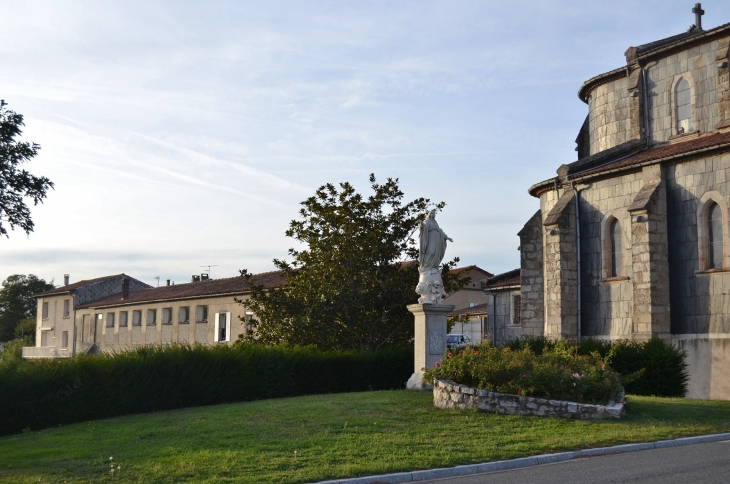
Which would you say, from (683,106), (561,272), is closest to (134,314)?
(561,272)

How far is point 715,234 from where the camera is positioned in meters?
21.9

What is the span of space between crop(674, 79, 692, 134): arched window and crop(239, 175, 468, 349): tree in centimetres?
804

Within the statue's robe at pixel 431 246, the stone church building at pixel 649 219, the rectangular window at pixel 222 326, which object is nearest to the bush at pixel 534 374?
the statue's robe at pixel 431 246

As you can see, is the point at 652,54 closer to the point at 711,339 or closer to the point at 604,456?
the point at 711,339

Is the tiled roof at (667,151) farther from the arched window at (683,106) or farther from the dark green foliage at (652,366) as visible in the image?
the dark green foliage at (652,366)

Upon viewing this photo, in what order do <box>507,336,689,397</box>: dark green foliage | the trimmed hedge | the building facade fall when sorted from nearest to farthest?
the trimmed hedge, <box>507,336,689,397</box>: dark green foliage, the building facade

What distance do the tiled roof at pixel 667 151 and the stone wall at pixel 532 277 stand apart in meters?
2.67

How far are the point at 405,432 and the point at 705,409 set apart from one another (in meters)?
6.38

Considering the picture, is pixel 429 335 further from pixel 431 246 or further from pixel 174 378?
pixel 174 378

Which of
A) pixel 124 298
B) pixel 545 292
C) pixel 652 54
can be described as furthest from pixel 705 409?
pixel 124 298

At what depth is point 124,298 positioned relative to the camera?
59.3 meters

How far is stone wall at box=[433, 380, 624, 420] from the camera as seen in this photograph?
1373 centimetres

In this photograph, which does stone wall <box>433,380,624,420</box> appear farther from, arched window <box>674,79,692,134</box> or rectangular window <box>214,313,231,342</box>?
rectangular window <box>214,313,231,342</box>

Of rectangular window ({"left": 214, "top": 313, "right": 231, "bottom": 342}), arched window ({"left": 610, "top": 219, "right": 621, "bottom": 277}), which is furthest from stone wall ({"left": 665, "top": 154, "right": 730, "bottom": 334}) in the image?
rectangular window ({"left": 214, "top": 313, "right": 231, "bottom": 342})
